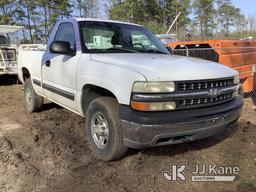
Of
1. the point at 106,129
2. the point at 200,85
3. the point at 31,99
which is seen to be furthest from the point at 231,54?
the point at 106,129

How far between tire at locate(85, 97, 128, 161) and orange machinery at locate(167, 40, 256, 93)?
4263mm

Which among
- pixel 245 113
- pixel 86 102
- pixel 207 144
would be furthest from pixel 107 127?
pixel 245 113

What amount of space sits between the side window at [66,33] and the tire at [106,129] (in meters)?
1.25

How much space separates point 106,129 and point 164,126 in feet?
2.92

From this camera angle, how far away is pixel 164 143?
3.45m

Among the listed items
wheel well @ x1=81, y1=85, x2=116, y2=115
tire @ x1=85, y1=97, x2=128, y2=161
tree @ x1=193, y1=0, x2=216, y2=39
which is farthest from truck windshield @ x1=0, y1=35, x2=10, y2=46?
tree @ x1=193, y1=0, x2=216, y2=39

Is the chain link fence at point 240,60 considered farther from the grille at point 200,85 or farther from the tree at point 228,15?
the tree at point 228,15

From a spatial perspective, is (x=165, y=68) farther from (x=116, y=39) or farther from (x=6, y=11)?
(x=6, y=11)

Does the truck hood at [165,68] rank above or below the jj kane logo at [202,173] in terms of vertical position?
above

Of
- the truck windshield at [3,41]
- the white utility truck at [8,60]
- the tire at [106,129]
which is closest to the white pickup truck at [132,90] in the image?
the tire at [106,129]

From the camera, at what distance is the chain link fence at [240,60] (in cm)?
761

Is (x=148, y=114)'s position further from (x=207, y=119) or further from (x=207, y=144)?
(x=207, y=144)

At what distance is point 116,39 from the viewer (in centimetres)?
486

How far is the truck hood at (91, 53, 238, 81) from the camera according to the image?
11.0 feet
